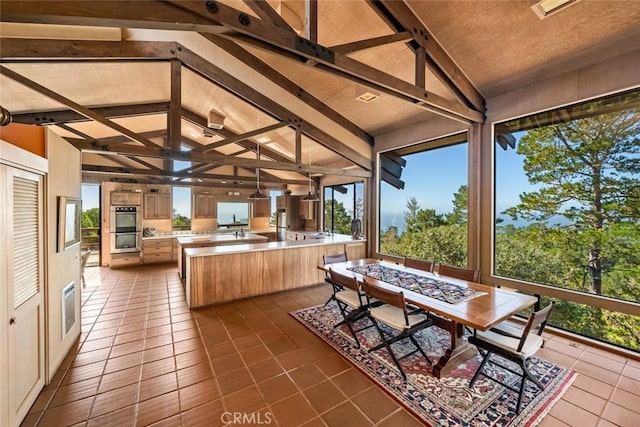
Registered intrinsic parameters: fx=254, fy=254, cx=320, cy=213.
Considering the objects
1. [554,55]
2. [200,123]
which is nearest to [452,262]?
[554,55]

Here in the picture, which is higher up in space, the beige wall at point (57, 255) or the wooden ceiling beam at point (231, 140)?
the wooden ceiling beam at point (231, 140)

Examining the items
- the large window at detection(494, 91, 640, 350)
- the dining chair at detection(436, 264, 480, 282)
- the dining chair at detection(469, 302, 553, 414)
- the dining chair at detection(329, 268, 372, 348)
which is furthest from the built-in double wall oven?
the large window at detection(494, 91, 640, 350)

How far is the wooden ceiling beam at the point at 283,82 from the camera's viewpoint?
3852 mm

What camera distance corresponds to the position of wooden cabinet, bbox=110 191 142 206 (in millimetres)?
6602

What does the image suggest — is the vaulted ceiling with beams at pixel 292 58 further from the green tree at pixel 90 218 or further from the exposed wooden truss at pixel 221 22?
the green tree at pixel 90 218

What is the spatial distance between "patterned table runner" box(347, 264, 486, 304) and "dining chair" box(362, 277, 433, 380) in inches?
10.5

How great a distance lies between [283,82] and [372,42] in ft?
6.80

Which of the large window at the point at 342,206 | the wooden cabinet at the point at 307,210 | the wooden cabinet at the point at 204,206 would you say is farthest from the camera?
the wooden cabinet at the point at 307,210

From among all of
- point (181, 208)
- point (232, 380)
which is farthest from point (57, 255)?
point (181, 208)

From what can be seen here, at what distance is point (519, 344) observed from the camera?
1.93 metres

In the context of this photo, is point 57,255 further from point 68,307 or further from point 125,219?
point 125,219

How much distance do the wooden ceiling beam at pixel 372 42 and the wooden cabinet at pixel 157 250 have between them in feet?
22.5

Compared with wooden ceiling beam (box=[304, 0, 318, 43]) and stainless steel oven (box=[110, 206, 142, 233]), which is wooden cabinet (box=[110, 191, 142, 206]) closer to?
stainless steel oven (box=[110, 206, 142, 233])

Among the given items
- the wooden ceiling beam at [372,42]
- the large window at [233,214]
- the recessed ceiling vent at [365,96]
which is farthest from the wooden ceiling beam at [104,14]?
the large window at [233,214]
